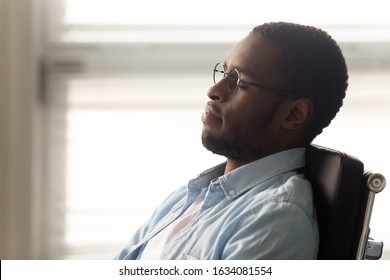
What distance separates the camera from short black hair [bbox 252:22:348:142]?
1174 millimetres

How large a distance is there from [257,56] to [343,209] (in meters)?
0.35

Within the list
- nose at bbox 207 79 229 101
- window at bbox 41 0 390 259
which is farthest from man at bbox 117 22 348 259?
window at bbox 41 0 390 259

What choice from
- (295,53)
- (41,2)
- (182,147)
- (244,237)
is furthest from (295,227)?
(41,2)

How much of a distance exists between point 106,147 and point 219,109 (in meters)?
0.61

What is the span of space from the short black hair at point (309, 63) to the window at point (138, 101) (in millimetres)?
482

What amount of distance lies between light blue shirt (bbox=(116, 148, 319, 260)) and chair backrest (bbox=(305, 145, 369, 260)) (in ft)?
0.08

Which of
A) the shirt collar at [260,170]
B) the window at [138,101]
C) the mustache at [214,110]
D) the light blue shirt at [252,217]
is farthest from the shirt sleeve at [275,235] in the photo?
the window at [138,101]

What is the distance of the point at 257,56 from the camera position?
3.90ft

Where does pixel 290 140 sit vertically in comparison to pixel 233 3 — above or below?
below

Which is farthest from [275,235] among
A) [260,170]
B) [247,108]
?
[247,108]

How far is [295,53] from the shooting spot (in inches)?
46.1

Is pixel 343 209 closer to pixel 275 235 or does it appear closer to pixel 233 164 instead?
pixel 275 235

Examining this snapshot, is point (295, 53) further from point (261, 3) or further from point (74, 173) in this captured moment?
point (74, 173)

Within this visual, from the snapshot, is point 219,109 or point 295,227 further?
point 219,109
